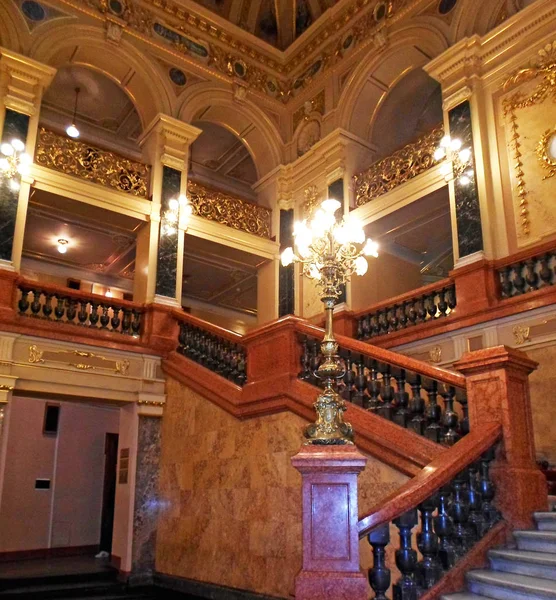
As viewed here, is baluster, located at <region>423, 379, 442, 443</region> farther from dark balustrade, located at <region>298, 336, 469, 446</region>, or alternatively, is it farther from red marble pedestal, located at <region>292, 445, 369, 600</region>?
red marble pedestal, located at <region>292, 445, 369, 600</region>

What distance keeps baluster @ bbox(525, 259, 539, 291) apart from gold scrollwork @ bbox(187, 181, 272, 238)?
536 centimetres

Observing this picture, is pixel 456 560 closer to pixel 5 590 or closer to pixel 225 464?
pixel 225 464

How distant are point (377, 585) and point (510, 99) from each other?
23.6 feet

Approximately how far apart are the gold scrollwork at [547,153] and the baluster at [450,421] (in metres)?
4.48

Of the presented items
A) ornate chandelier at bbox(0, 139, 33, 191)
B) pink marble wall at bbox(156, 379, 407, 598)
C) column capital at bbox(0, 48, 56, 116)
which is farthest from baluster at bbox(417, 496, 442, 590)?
column capital at bbox(0, 48, 56, 116)

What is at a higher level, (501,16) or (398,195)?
(501,16)

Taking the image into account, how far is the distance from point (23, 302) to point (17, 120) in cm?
275

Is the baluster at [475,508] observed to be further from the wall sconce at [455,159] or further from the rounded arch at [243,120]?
the rounded arch at [243,120]

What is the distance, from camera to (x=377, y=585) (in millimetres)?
3123

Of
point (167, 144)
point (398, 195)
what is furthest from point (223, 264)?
point (398, 195)

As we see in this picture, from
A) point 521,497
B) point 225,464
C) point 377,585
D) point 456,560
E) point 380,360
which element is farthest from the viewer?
point 225,464

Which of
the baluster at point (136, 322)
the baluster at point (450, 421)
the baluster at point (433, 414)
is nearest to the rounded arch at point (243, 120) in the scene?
the baluster at point (136, 322)

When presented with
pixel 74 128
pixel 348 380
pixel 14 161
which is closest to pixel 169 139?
pixel 74 128

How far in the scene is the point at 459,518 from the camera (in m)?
3.62
